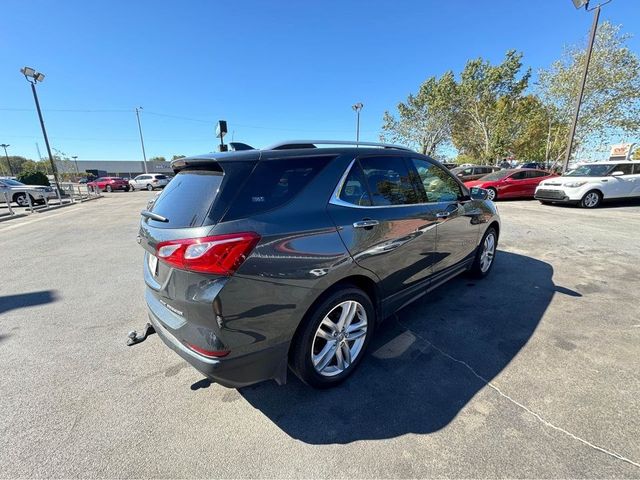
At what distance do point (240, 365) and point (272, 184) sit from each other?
114cm

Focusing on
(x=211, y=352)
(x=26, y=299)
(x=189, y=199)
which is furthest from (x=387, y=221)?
(x=26, y=299)

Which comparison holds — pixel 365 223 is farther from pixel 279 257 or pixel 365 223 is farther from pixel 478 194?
pixel 478 194

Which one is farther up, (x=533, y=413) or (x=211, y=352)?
(x=211, y=352)

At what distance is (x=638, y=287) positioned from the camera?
4105 millimetres

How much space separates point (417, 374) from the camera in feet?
8.07

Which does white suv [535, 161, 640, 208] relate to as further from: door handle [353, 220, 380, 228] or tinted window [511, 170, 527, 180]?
door handle [353, 220, 380, 228]

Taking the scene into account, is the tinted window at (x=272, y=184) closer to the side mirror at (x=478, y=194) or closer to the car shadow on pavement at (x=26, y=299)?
the side mirror at (x=478, y=194)

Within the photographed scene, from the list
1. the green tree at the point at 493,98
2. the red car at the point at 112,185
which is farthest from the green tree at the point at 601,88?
the red car at the point at 112,185

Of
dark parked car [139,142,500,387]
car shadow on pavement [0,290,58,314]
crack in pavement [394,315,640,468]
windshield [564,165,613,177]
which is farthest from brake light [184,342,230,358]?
windshield [564,165,613,177]

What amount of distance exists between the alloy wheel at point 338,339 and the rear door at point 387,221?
0.37 meters

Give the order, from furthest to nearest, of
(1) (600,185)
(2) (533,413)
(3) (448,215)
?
(1) (600,185) → (3) (448,215) → (2) (533,413)

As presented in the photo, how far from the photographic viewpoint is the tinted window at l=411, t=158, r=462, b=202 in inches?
126

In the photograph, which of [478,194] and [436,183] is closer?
[436,183]

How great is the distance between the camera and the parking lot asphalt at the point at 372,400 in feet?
5.77
